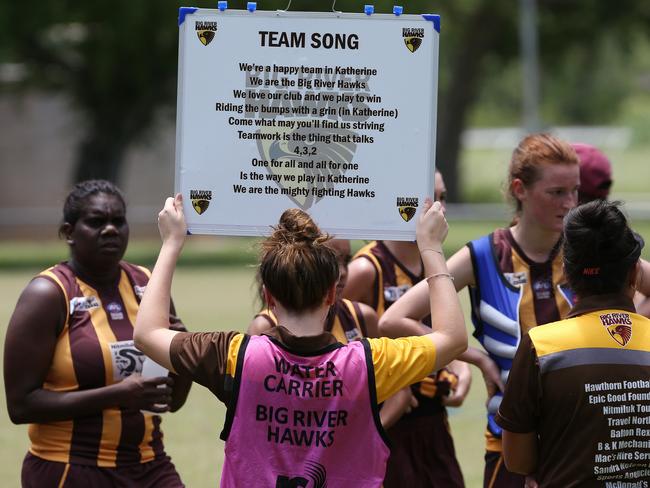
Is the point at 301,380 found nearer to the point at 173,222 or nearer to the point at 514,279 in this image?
the point at 173,222

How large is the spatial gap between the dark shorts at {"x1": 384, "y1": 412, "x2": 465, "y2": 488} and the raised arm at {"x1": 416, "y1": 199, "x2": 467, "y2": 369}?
1790 millimetres

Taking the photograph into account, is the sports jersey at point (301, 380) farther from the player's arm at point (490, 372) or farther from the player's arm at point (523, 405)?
the player's arm at point (490, 372)

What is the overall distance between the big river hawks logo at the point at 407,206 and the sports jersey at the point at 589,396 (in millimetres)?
594

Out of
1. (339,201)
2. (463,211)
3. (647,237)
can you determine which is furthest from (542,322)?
(463,211)

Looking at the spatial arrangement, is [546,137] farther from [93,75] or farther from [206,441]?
[93,75]

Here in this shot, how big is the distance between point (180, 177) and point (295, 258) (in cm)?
59

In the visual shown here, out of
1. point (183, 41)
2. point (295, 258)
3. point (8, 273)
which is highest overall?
point (183, 41)

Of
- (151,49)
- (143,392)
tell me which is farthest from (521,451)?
(151,49)

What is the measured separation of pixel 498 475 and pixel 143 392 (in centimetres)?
151

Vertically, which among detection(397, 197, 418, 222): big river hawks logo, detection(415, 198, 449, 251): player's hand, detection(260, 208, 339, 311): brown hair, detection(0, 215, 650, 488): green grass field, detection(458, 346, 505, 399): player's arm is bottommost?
detection(0, 215, 650, 488): green grass field

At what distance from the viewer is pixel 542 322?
4887 mm

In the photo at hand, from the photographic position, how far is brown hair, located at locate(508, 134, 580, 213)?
5039 millimetres

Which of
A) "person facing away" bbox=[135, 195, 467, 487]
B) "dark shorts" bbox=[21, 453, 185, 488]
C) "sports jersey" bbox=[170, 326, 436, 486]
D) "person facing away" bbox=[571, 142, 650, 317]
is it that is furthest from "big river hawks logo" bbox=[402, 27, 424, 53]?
"dark shorts" bbox=[21, 453, 185, 488]

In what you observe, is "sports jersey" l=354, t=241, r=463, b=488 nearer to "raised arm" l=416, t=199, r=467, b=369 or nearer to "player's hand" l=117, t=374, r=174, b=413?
"player's hand" l=117, t=374, r=174, b=413
